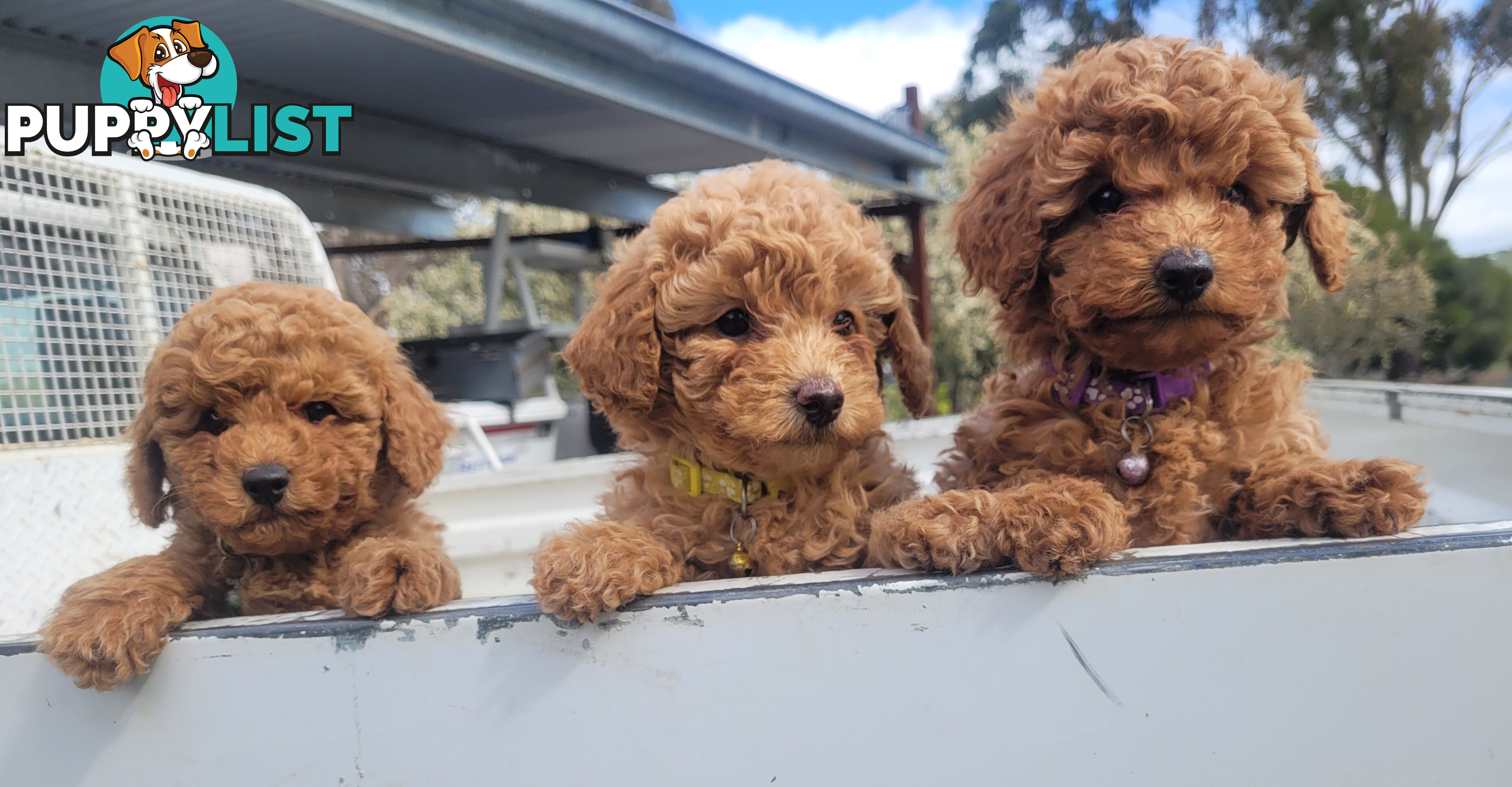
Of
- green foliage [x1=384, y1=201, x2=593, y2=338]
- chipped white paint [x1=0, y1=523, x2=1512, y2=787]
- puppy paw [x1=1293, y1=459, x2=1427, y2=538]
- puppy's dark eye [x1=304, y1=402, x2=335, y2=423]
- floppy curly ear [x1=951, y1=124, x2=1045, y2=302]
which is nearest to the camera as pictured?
chipped white paint [x1=0, y1=523, x2=1512, y2=787]

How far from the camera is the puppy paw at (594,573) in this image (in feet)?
5.21

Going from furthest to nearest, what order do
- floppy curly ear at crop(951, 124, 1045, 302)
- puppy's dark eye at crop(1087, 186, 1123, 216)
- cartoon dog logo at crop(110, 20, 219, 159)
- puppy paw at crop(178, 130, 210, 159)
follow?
puppy paw at crop(178, 130, 210, 159) < cartoon dog logo at crop(110, 20, 219, 159) < floppy curly ear at crop(951, 124, 1045, 302) < puppy's dark eye at crop(1087, 186, 1123, 216)

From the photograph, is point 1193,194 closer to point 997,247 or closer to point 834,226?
point 997,247

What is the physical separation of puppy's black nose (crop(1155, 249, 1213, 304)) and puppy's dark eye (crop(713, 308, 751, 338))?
946 mm

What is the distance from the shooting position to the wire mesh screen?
9.07 ft

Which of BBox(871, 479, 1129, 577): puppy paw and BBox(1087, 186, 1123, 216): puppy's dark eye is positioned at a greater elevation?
BBox(1087, 186, 1123, 216): puppy's dark eye

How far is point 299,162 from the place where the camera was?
5.69 metres

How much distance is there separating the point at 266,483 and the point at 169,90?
3015 mm

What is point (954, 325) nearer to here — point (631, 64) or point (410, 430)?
point (631, 64)

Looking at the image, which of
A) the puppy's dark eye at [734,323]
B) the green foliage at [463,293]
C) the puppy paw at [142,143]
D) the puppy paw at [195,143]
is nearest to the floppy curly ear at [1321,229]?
the puppy's dark eye at [734,323]

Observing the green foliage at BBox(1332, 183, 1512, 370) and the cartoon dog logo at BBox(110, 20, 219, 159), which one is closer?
the cartoon dog logo at BBox(110, 20, 219, 159)

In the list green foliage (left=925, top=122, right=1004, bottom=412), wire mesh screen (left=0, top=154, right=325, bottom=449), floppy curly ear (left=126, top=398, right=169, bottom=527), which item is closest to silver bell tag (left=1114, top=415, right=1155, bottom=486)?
floppy curly ear (left=126, top=398, right=169, bottom=527)

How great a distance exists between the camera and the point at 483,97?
5531mm

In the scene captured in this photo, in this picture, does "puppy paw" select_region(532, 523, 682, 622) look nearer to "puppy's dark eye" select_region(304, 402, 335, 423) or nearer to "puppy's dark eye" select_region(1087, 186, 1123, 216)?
"puppy's dark eye" select_region(304, 402, 335, 423)
